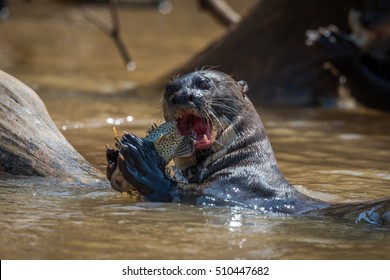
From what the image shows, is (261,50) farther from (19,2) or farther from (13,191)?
(19,2)

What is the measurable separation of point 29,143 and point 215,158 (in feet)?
2.95

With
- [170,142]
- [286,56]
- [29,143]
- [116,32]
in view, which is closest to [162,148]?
[170,142]

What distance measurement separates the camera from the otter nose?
14.6 ft

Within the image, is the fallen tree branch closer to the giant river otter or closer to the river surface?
the river surface

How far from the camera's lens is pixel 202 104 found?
14.9ft

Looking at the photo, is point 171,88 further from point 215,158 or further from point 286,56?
point 286,56

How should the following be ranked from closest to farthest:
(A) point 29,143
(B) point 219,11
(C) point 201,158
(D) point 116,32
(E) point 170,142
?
1. (E) point 170,142
2. (C) point 201,158
3. (A) point 29,143
4. (D) point 116,32
5. (B) point 219,11

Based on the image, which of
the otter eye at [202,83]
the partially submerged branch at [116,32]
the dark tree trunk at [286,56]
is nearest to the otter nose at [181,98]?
the otter eye at [202,83]

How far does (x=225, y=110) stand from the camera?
15.4 ft

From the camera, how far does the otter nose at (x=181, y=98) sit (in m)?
4.44

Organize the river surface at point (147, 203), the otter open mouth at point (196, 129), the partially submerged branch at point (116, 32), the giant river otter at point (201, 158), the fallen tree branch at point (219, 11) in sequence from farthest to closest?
the fallen tree branch at point (219, 11) → the partially submerged branch at point (116, 32) → the otter open mouth at point (196, 129) → the giant river otter at point (201, 158) → the river surface at point (147, 203)

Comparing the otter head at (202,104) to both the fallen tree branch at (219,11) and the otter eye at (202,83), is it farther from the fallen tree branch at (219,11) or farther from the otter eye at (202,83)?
the fallen tree branch at (219,11)

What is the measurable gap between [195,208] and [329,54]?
3517mm

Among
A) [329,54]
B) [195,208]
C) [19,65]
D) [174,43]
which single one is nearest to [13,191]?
[195,208]
